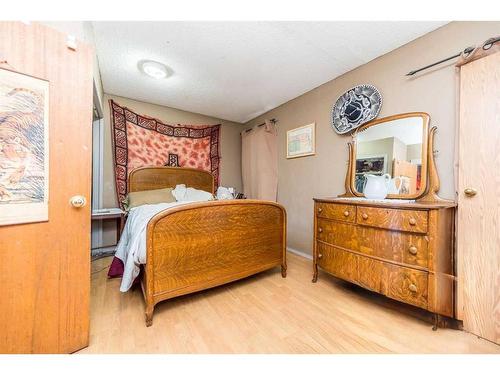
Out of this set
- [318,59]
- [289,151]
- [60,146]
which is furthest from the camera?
[289,151]

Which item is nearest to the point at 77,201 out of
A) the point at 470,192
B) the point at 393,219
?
the point at 393,219

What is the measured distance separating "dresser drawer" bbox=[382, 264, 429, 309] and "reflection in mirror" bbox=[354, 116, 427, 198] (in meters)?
0.66

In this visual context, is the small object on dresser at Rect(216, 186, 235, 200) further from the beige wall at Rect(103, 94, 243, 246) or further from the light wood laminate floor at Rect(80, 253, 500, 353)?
the light wood laminate floor at Rect(80, 253, 500, 353)

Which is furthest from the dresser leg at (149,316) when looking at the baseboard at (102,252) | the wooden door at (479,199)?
the wooden door at (479,199)

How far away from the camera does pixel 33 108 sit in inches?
38.4

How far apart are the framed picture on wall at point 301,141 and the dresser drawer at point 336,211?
958 mm

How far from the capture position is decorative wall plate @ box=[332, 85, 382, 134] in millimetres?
1998

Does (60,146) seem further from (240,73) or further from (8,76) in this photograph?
(240,73)

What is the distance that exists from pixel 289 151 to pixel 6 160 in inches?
107

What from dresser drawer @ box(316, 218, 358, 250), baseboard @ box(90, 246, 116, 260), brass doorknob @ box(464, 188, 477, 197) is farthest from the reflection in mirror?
baseboard @ box(90, 246, 116, 260)

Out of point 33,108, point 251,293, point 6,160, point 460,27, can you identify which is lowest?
point 251,293

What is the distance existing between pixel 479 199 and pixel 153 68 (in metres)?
2.99

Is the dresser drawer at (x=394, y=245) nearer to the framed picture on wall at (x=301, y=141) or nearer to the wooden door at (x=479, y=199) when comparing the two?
the wooden door at (x=479, y=199)

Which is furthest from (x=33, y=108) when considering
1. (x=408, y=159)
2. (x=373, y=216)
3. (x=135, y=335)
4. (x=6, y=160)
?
(x=408, y=159)
